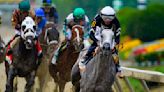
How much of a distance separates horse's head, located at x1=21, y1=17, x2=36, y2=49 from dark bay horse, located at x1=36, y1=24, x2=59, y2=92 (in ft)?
8.00

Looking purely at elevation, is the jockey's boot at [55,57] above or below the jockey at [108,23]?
below

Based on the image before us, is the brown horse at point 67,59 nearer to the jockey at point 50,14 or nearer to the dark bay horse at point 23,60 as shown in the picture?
the dark bay horse at point 23,60

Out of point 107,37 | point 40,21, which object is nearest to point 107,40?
point 107,37

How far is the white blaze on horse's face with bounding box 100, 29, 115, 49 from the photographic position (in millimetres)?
9219

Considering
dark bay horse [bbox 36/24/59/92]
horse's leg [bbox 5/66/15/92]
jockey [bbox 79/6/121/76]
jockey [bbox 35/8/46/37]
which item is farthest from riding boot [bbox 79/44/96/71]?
jockey [bbox 35/8/46/37]

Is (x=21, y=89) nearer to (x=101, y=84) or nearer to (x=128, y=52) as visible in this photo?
(x=101, y=84)

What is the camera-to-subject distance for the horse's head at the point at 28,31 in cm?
1159

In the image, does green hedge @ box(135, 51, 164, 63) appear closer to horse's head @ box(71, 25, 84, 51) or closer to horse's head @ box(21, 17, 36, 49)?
horse's head @ box(71, 25, 84, 51)

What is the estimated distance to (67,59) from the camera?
13.0 metres

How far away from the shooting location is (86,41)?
39.6 ft

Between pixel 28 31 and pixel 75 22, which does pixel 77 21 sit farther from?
pixel 28 31

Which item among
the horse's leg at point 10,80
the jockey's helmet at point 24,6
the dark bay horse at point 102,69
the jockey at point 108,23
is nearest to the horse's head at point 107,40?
the dark bay horse at point 102,69

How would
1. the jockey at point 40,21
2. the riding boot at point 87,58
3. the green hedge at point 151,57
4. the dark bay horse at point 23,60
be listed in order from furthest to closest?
the green hedge at point 151,57 < the jockey at point 40,21 < the dark bay horse at point 23,60 < the riding boot at point 87,58

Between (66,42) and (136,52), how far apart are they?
6512 centimetres
